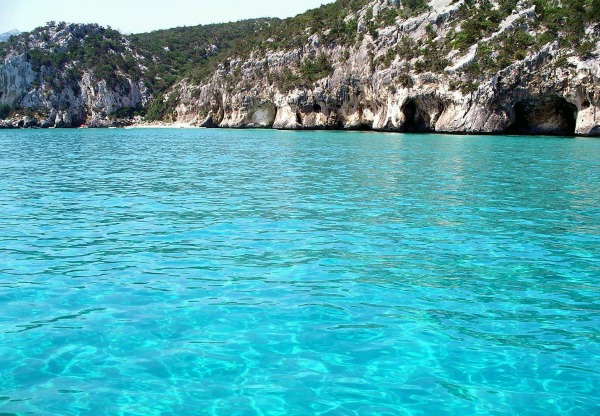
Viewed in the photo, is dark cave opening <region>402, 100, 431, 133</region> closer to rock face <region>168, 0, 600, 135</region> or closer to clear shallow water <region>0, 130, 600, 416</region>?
rock face <region>168, 0, 600, 135</region>

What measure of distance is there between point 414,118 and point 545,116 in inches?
537

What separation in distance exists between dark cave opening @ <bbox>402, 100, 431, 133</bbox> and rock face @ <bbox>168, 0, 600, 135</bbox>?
0.11m

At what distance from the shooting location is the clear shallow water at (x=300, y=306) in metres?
5.52

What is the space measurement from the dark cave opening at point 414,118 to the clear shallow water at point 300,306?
151ft

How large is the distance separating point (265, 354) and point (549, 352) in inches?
123

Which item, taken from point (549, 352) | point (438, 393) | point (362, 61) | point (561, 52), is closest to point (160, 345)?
point (438, 393)

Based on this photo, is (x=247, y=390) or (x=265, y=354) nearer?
(x=247, y=390)

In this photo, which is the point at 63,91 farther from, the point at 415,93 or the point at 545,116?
the point at 545,116

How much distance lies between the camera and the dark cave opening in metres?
61.1

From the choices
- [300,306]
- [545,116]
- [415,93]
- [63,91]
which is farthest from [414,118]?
[63,91]

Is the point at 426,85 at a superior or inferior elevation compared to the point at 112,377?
superior

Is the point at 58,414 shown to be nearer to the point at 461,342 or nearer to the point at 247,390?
the point at 247,390

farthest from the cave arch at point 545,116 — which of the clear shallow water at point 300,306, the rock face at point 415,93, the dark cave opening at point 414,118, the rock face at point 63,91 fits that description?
the rock face at point 63,91

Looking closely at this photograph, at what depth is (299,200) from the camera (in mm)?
16062
